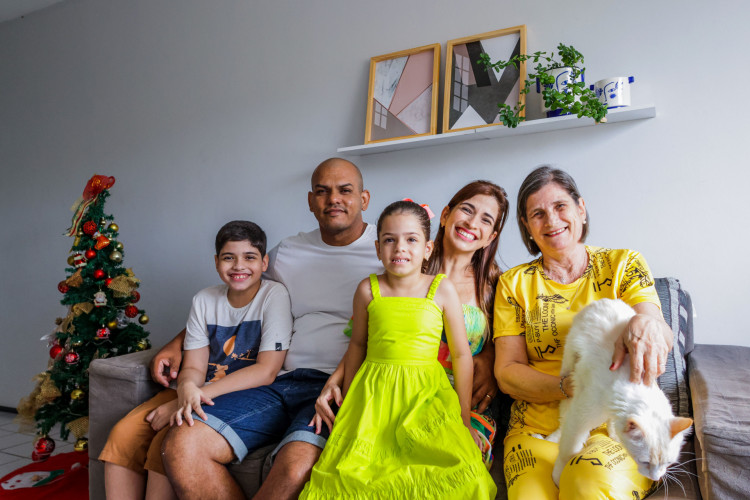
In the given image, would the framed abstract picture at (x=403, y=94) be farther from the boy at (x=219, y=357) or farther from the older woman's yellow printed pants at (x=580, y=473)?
the older woman's yellow printed pants at (x=580, y=473)

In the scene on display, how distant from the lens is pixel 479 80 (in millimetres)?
2314

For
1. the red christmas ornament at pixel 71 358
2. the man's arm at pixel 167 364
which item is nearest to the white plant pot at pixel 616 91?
the man's arm at pixel 167 364

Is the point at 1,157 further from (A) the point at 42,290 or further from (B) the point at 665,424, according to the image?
(B) the point at 665,424

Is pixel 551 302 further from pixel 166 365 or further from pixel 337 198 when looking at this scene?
pixel 166 365

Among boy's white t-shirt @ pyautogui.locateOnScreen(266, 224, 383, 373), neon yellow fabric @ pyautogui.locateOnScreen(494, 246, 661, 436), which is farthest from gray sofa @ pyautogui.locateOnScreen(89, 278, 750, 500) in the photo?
boy's white t-shirt @ pyautogui.locateOnScreen(266, 224, 383, 373)

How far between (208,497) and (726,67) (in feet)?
7.76

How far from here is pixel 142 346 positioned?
2.48m

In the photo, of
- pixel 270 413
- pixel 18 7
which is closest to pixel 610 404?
pixel 270 413

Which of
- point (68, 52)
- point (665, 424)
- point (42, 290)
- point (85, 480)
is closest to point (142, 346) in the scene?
point (85, 480)

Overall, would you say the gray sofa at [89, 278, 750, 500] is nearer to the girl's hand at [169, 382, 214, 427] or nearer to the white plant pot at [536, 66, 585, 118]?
the girl's hand at [169, 382, 214, 427]

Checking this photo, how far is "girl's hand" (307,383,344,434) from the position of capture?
150 centimetres

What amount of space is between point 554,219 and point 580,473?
2.29ft

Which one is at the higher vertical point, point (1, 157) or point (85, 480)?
point (1, 157)

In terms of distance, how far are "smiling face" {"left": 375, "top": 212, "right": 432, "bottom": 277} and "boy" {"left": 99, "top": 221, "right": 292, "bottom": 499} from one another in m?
0.60
